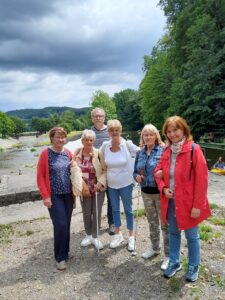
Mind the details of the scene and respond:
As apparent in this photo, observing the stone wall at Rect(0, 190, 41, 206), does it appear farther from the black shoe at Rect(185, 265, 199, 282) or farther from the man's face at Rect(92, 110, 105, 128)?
the black shoe at Rect(185, 265, 199, 282)

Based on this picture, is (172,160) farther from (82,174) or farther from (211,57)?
(211,57)

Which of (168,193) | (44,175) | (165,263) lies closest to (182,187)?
(168,193)

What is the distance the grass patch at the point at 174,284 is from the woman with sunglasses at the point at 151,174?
27 cm

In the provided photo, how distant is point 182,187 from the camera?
3572mm

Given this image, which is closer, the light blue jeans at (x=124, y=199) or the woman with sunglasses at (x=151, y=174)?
the woman with sunglasses at (x=151, y=174)

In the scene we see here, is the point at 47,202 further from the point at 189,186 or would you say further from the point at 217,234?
the point at 217,234

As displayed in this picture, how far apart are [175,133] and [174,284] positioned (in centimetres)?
186

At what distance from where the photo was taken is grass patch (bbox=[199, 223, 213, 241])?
517 centimetres

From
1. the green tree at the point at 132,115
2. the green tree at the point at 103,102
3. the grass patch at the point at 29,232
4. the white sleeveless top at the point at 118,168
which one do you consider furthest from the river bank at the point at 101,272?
the green tree at the point at 132,115

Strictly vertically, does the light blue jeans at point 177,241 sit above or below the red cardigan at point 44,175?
below

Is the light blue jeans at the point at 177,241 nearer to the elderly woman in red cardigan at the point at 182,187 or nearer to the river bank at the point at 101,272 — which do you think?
the elderly woman in red cardigan at the point at 182,187

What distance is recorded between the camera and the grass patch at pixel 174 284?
3695mm

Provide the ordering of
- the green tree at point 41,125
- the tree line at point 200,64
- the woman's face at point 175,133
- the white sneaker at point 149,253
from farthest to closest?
the green tree at point 41,125, the tree line at point 200,64, the white sneaker at point 149,253, the woman's face at point 175,133

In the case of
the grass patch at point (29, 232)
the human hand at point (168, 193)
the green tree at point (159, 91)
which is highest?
the green tree at point (159, 91)
